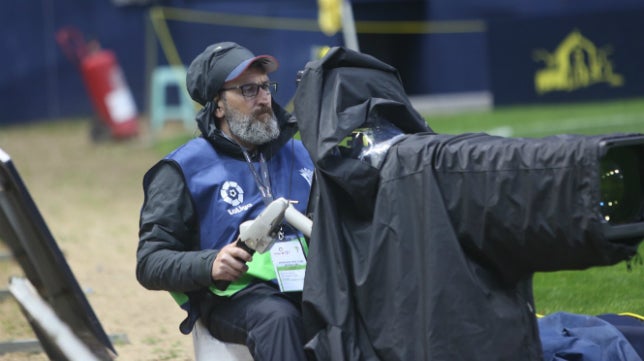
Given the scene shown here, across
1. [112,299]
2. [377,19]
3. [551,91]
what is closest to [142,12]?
[377,19]

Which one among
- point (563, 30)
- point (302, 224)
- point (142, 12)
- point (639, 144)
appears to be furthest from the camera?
point (142, 12)

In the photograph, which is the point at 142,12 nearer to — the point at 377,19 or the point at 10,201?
the point at 377,19

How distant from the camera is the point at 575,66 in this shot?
18031mm

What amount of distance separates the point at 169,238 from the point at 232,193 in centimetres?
28

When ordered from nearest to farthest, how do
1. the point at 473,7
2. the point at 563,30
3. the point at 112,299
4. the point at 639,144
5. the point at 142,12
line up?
the point at 639,144 < the point at 112,299 < the point at 563,30 < the point at 473,7 < the point at 142,12

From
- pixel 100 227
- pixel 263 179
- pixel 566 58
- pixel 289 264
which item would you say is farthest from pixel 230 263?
pixel 566 58

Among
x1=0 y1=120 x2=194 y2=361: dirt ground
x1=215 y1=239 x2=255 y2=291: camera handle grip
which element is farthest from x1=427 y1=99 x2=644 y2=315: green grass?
x1=0 y1=120 x2=194 y2=361: dirt ground

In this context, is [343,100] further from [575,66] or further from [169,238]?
[575,66]

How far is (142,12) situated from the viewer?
68.9 ft

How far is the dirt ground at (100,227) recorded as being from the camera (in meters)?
6.15

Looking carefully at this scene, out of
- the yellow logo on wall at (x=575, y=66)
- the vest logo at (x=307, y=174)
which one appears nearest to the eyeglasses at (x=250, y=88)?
the vest logo at (x=307, y=174)

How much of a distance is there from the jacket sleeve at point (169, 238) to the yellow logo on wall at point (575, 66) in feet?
47.5

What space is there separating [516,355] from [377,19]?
16.8 m

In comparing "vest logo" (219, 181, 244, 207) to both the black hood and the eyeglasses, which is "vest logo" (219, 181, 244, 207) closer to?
the eyeglasses
